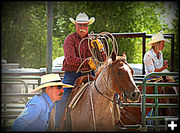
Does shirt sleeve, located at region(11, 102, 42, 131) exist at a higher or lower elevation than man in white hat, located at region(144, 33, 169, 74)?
lower

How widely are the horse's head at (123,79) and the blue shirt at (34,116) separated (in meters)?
0.98

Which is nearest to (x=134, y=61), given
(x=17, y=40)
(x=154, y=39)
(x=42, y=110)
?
(x=17, y=40)

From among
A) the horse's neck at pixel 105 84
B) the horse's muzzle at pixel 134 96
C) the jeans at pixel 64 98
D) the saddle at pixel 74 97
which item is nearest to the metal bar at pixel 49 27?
the jeans at pixel 64 98

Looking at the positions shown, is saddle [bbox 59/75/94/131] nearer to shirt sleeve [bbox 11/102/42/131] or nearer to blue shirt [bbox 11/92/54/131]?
blue shirt [bbox 11/92/54/131]

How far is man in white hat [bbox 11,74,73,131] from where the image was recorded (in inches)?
109

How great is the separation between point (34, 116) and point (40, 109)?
0.48 feet

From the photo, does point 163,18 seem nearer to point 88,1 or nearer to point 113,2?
point 113,2

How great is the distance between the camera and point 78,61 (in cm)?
415

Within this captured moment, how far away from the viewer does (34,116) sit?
9.52 ft

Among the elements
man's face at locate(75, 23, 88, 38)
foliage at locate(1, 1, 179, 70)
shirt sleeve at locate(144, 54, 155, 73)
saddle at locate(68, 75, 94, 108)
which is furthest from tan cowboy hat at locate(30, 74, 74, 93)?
foliage at locate(1, 1, 179, 70)

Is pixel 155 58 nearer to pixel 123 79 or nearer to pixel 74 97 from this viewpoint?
pixel 123 79

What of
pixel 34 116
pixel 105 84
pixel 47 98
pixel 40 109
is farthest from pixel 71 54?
pixel 34 116

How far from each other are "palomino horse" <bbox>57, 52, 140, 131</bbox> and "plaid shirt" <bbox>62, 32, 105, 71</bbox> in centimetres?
49

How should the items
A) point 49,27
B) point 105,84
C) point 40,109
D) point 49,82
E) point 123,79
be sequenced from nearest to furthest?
point 40,109, point 49,82, point 123,79, point 105,84, point 49,27
